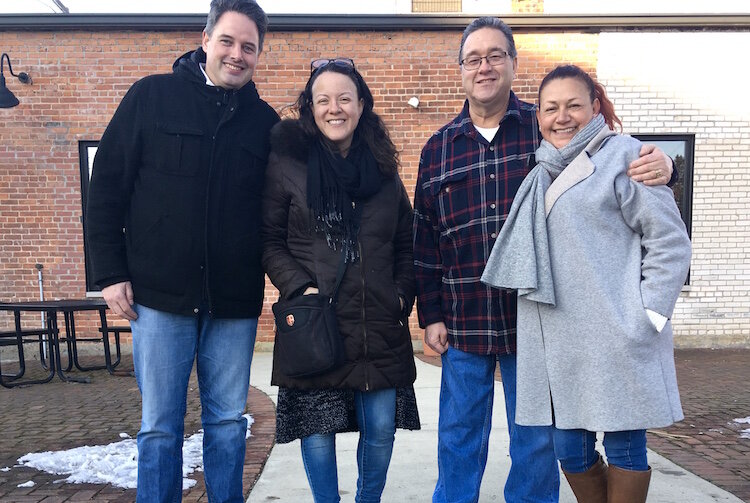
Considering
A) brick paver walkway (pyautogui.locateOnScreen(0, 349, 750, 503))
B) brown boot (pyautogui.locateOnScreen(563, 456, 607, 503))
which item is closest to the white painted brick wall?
brick paver walkway (pyautogui.locateOnScreen(0, 349, 750, 503))

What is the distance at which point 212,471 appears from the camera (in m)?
2.54

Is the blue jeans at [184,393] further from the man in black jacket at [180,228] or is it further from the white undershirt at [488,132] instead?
the white undershirt at [488,132]

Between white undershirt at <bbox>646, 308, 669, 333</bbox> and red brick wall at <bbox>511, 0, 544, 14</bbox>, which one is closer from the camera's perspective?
white undershirt at <bbox>646, 308, 669, 333</bbox>

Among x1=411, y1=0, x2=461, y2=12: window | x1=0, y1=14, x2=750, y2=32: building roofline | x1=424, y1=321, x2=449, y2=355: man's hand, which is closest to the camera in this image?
x1=424, y1=321, x2=449, y2=355: man's hand

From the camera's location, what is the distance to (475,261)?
246cm

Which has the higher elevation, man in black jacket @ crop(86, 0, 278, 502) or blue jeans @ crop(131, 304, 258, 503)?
man in black jacket @ crop(86, 0, 278, 502)

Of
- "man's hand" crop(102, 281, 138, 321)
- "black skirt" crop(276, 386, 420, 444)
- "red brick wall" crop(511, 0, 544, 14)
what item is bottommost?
"black skirt" crop(276, 386, 420, 444)

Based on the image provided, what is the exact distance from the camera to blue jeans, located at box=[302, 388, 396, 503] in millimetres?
2453

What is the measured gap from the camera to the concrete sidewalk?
3.09 m

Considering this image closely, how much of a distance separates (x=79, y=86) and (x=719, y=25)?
8598mm

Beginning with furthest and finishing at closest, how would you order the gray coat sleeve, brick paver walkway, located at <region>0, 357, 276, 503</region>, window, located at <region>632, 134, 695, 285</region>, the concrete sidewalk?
window, located at <region>632, 134, 695, 285</region> → brick paver walkway, located at <region>0, 357, 276, 503</region> → the concrete sidewalk → the gray coat sleeve

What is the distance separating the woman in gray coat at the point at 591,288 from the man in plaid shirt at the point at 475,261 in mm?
174

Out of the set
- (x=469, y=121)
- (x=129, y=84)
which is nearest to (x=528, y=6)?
(x=129, y=84)

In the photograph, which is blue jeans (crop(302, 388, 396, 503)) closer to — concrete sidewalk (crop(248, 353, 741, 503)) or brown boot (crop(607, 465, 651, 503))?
concrete sidewalk (crop(248, 353, 741, 503))
